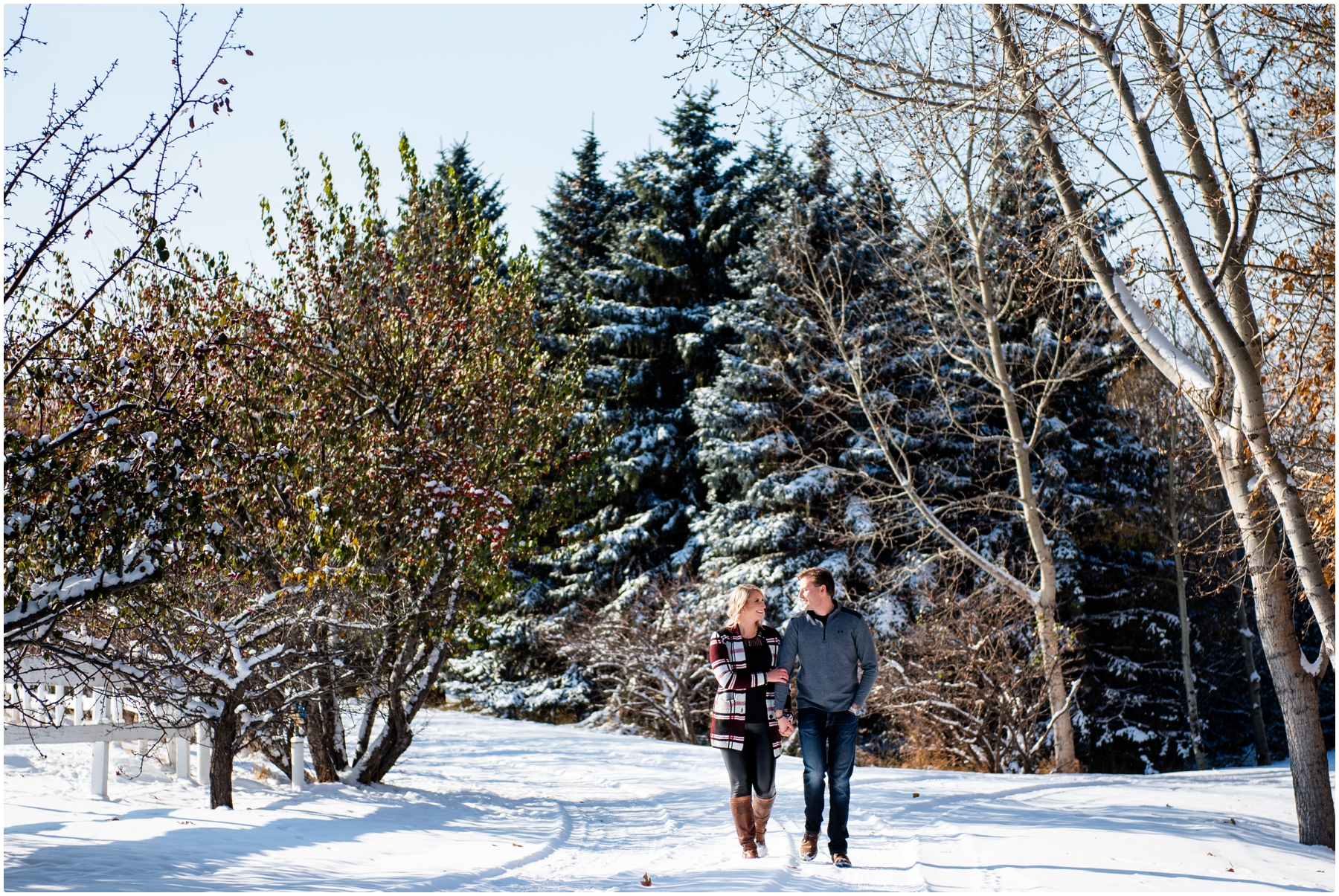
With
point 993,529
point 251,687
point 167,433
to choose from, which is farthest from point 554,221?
point 167,433

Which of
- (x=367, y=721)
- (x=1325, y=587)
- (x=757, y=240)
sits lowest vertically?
(x=367, y=721)

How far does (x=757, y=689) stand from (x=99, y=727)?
5.66 m

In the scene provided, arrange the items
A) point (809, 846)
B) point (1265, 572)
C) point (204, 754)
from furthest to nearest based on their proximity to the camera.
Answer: point (204, 754)
point (1265, 572)
point (809, 846)

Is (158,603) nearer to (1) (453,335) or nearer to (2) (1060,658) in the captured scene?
(1) (453,335)

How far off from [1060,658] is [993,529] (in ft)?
15.4

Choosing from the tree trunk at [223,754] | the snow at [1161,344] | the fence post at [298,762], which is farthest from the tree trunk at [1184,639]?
the tree trunk at [223,754]

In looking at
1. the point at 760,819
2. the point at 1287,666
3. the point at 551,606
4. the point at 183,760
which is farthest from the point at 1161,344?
the point at 551,606

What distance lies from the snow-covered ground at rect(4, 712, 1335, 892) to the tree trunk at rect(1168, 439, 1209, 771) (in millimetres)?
10401

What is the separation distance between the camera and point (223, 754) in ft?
25.3

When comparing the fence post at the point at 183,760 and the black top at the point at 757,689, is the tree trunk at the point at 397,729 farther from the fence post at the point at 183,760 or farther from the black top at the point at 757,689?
the black top at the point at 757,689

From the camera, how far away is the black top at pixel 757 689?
5746mm

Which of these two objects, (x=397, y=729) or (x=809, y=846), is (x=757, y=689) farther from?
(x=397, y=729)

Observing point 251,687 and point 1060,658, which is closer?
point 251,687

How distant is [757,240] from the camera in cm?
2109
